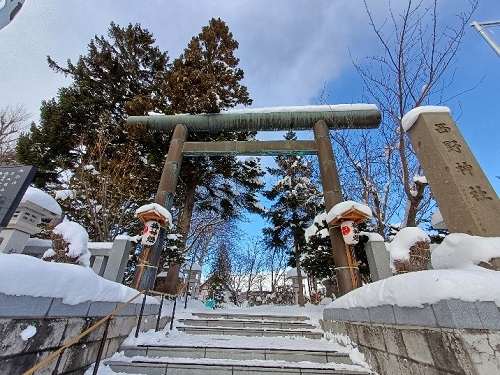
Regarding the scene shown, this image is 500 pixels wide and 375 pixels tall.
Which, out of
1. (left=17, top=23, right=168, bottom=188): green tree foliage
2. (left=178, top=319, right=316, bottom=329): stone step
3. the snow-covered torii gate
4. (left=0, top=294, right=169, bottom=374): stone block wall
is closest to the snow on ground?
(left=0, top=294, right=169, bottom=374): stone block wall

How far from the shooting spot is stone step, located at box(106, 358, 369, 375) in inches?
125

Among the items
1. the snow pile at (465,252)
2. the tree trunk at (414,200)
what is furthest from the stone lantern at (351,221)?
the snow pile at (465,252)

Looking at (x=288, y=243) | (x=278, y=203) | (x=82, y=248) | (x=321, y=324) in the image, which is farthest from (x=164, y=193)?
(x=288, y=243)

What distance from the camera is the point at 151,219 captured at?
636 cm

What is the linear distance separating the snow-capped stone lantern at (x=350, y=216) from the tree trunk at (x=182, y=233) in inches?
210

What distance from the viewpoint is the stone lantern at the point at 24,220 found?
499cm

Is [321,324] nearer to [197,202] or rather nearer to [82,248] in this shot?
[82,248]

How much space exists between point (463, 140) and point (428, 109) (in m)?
0.74

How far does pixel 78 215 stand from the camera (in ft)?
26.7

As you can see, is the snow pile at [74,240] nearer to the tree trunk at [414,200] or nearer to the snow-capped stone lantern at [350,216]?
the snow-capped stone lantern at [350,216]

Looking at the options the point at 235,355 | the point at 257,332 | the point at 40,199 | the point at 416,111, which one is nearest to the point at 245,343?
the point at 235,355

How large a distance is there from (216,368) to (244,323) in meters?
2.53

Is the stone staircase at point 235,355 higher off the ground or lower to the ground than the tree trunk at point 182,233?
lower

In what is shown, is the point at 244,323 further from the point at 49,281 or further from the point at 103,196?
the point at 103,196
